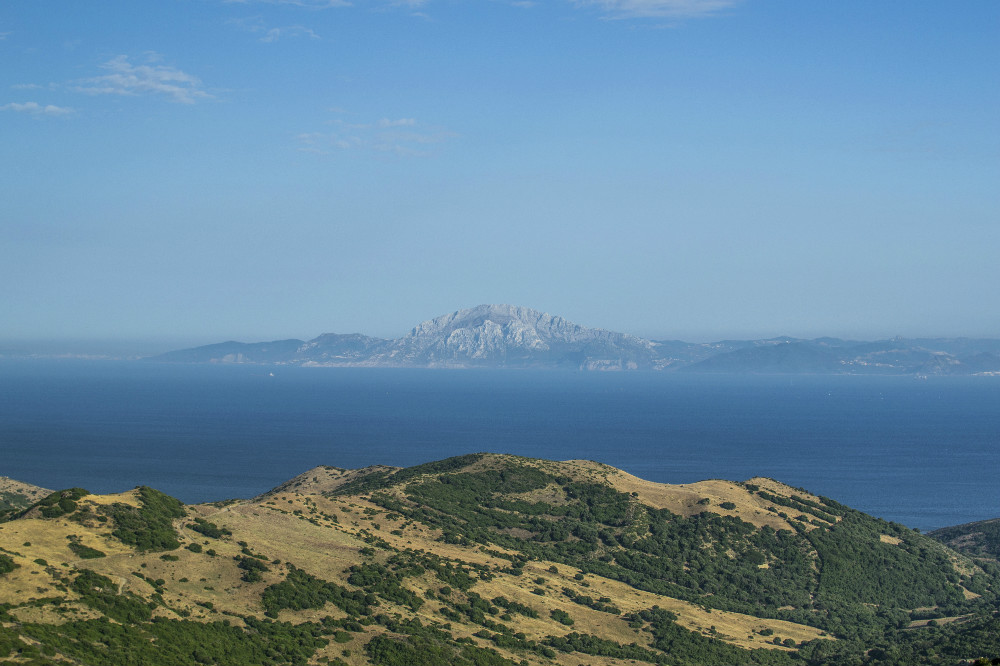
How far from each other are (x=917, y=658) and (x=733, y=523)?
132 feet

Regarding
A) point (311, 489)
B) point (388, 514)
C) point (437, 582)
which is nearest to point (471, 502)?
point (388, 514)

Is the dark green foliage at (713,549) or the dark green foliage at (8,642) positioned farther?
the dark green foliage at (713,549)

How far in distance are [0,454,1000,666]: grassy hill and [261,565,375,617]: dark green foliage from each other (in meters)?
0.16

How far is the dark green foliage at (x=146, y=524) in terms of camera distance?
61812mm

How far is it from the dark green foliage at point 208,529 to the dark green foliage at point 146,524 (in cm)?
175

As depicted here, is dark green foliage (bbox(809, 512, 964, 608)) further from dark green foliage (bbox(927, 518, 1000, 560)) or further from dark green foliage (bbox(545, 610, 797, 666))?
dark green foliage (bbox(545, 610, 797, 666))

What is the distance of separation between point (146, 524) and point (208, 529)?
5113 mm

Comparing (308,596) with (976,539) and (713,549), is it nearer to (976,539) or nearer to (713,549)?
(713,549)

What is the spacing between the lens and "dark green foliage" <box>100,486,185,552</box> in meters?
61.8

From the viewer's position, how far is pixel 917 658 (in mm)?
65875

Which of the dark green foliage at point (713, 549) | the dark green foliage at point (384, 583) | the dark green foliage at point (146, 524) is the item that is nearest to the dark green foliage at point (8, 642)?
the dark green foliage at point (146, 524)

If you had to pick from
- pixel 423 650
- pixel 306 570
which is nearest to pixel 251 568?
pixel 306 570

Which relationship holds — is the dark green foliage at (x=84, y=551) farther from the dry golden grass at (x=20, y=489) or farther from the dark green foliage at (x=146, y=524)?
the dry golden grass at (x=20, y=489)

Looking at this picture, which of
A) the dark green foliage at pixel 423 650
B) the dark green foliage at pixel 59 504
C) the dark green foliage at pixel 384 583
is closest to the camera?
the dark green foliage at pixel 423 650
